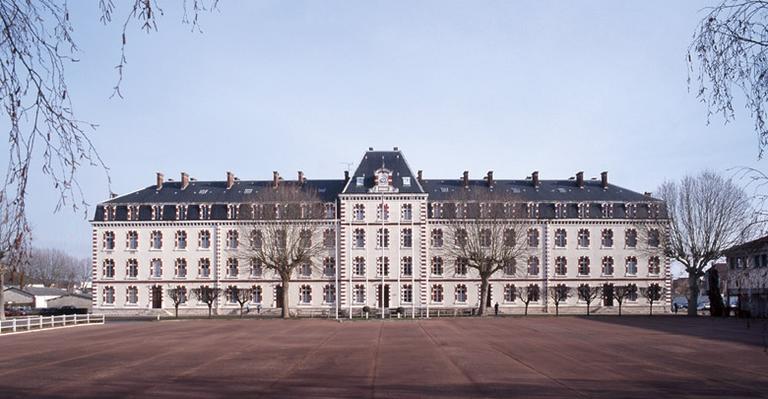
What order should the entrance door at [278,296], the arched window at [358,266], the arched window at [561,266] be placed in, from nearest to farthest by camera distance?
the arched window at [358,266] < the entrance door at [278,296] < the arched window at [561,266]

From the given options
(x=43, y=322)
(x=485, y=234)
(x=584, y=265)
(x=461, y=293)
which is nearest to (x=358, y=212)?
(x=485, y=234)

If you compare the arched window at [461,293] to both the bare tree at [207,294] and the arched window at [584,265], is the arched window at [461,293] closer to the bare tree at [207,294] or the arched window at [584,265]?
the arched window at [584,265]

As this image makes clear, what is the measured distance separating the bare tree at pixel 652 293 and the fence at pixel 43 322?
53.5 meters

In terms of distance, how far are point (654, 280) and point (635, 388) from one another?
6183 centimetres

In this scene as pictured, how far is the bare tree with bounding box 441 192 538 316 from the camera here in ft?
227

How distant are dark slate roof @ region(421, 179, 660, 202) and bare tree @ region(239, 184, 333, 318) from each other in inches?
554

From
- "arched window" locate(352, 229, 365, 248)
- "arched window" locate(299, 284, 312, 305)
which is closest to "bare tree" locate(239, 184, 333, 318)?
"arched window" locate(299, 284, 312, 305)

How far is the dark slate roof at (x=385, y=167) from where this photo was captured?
7475cm

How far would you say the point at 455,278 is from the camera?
249ft

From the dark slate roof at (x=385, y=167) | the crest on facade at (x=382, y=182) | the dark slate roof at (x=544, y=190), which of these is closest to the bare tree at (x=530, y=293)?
the dark slate roof at (x=544, y=190)

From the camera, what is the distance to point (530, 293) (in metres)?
73.1

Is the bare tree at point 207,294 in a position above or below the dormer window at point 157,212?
below

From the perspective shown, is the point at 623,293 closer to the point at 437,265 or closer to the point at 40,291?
the point at 437,265

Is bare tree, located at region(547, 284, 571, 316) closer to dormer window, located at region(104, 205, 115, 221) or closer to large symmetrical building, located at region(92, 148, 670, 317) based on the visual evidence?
large symmetrical building, located at region(92, 148, 670, 317)
